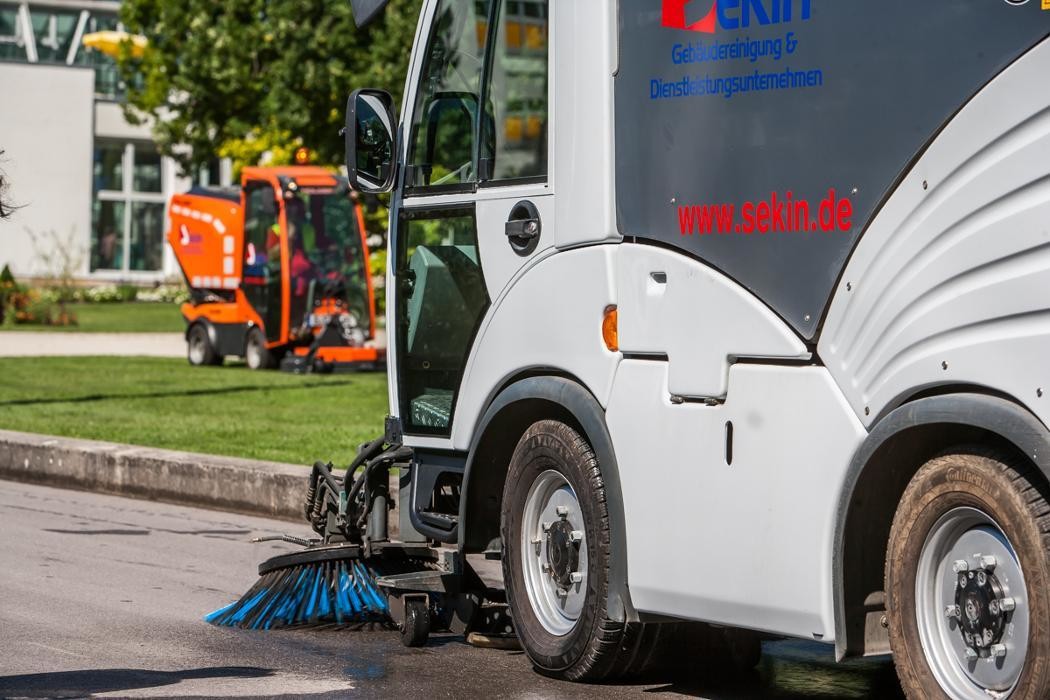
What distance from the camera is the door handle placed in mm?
6414

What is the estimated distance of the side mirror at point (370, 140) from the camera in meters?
7.27

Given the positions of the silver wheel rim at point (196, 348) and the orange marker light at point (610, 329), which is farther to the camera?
the silver wheel rim at point (196, 348)

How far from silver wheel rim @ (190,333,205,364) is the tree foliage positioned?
7.85ft

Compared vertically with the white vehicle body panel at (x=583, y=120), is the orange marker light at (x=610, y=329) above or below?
below

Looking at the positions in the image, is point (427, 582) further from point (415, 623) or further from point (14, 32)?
point (14, 32)

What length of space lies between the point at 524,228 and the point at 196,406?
38.6ft

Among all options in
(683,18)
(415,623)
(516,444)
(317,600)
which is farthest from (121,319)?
(683,18)

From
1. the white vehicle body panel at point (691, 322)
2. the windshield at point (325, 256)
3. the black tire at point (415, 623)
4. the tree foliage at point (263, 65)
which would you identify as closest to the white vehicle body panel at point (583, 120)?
the white vehicle body panel at point (691, 322)

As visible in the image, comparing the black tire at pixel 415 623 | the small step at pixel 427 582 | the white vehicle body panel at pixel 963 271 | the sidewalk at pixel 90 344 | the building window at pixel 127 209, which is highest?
the building window at pixel 127 209

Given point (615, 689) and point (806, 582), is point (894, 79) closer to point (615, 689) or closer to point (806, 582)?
point (806, 582)

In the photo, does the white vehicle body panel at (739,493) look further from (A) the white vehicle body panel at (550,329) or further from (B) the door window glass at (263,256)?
(B) the door window glass at (263,256)

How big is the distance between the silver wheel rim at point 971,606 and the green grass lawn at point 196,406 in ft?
25.7

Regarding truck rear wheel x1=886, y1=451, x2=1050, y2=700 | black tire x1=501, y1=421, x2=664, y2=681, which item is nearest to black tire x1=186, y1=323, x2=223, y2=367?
black tire x1=501, y1=421, x2=664, y2=681

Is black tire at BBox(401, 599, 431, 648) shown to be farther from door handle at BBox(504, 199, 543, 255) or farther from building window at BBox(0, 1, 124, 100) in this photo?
building window at BBox(0, 1, 124, 100)
